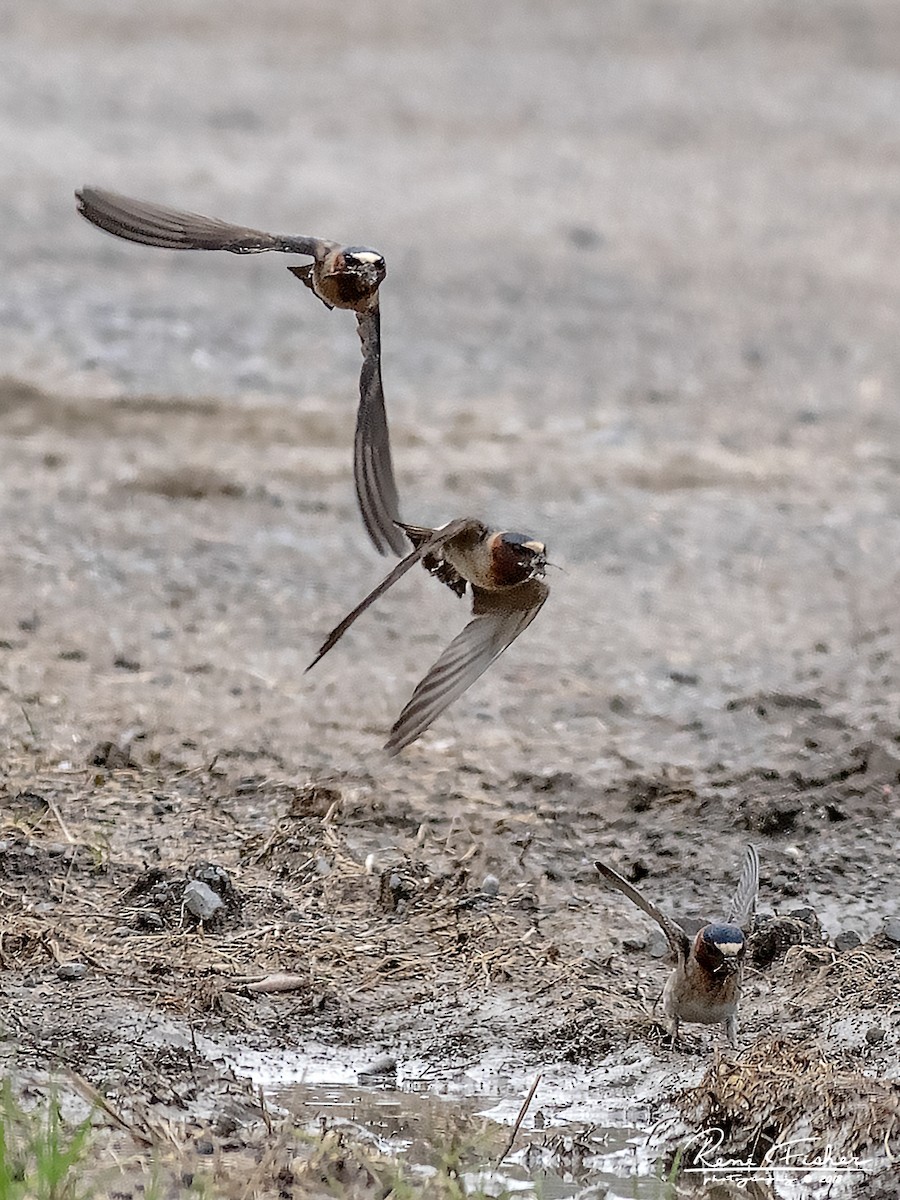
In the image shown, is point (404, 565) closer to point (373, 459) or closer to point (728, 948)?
point (373, 459)

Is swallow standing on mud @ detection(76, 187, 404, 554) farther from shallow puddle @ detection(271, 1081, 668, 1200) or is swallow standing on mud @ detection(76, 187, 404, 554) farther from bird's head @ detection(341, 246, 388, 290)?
shallow puddle @ detection(271, 1081, 668, 1200)

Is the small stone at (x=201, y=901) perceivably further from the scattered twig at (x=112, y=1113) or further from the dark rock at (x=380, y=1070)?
the scattered twig at (x=112, y=1113)

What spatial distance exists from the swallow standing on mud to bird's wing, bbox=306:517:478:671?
14 centimetres

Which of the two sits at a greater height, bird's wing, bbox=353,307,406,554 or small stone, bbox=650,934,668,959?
bird's wing, bbox=353,307,406,554

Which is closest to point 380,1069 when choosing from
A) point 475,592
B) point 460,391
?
point 475,592

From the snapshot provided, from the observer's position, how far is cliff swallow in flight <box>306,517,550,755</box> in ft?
13.4

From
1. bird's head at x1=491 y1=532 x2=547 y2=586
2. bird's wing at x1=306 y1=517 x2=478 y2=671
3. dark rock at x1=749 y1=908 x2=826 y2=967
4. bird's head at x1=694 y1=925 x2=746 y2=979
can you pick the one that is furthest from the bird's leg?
bird's wing at x1=306 y1=517 x2=478 y2=671

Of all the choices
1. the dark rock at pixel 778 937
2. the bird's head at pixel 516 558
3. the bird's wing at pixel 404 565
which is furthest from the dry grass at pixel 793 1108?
the bird's wing at pixel 404 565

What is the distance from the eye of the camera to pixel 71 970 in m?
4.54

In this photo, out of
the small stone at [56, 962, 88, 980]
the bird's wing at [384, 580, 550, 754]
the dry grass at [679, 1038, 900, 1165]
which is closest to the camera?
the dry grass at [679, 1038, 900, 1165]

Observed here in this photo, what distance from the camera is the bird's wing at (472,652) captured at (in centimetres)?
405

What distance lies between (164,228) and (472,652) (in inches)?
44.4

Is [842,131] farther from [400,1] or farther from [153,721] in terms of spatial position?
[153,721]

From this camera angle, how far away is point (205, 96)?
17.0 meters
